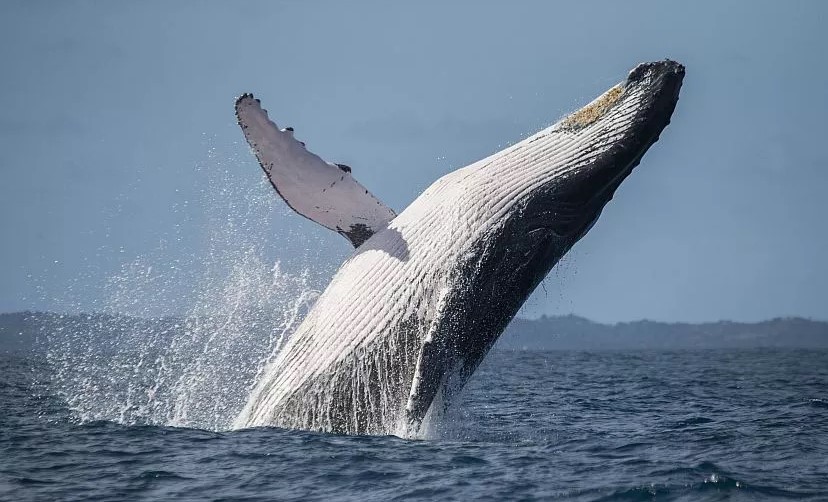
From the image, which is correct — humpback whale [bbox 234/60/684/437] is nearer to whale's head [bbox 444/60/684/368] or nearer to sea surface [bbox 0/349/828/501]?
whale's head [bbox 444/60/684/368]

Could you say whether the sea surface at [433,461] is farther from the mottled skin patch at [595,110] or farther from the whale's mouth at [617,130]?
the mottled skin patch at [595,110]

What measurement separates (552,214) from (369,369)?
9.00ft

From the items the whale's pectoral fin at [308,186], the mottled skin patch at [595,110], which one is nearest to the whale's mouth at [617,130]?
the mottled skin patch at [595,110]

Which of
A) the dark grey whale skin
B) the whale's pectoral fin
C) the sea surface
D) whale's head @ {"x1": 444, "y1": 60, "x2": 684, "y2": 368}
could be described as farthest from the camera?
the whale's pectoral fin

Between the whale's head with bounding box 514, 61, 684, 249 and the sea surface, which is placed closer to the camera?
the sea surface

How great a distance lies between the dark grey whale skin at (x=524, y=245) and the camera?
10539 millimetres

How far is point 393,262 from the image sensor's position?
11094 millimetres

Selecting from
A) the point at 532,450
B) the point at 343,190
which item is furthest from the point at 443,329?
the point at 343,190

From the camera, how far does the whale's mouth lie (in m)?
10.5

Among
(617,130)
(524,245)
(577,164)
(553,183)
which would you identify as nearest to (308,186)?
(524,245)

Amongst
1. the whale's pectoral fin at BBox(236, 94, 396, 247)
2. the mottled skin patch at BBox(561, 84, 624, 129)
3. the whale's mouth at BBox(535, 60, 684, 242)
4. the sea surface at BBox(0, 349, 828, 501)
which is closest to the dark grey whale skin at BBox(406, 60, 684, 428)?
the whale's mouth at BBox(535, 60, 684, 242)

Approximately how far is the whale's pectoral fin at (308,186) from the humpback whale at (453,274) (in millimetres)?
567

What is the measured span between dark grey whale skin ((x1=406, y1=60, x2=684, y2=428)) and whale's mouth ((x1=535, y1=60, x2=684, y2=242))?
0.04ft

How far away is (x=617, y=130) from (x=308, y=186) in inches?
152
